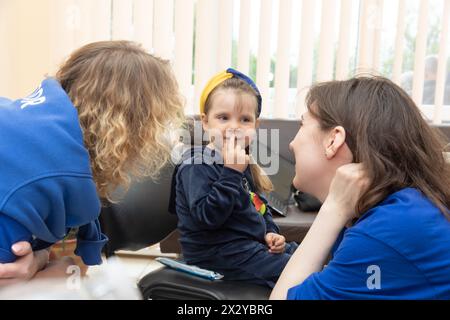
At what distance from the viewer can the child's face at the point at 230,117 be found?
1.35 m

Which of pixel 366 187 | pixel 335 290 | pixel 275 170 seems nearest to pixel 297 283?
pixel 335 290

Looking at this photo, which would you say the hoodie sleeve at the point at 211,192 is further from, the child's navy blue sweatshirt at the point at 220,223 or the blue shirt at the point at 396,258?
the blue shirt at the point at 396,258

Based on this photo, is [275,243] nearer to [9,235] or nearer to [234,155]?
[234,155]

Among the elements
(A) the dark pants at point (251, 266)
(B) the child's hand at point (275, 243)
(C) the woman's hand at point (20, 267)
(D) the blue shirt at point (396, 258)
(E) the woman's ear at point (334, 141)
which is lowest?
(A) the dark pants at point (251, 266)

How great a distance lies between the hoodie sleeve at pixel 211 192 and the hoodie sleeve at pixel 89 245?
0.27m

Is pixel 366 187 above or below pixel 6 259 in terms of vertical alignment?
above

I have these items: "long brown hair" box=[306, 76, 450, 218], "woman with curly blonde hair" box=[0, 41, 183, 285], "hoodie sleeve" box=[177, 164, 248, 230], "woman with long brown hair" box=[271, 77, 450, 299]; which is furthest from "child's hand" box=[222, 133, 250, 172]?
"long brown hair" box=[306, 76, 450, 218]

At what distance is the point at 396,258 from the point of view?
2.41ft

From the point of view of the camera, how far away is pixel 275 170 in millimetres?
2279

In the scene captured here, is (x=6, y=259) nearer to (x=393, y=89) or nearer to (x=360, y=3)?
(x=393, y=89)

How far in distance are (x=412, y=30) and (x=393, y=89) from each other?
2.08m

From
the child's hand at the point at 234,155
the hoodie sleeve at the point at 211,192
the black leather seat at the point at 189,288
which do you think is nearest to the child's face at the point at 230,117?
the child's hand at the point at 234,155

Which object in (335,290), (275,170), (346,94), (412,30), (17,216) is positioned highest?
(412,30)

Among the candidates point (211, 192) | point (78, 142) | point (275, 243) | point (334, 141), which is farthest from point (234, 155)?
point (78, 142)
